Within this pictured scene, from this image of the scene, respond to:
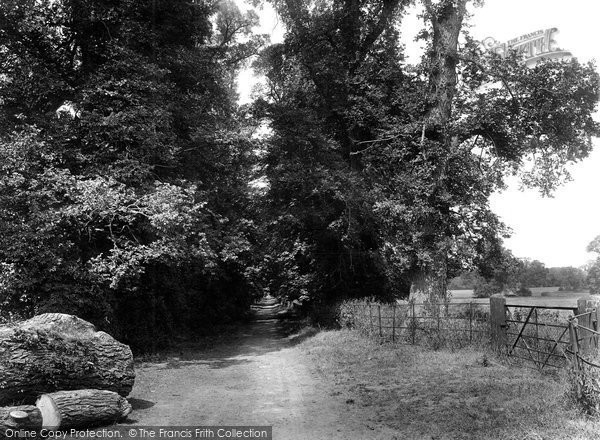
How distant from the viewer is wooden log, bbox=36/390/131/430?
712cm

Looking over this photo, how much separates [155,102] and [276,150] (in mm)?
5713

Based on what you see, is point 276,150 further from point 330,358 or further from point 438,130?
point 330,358

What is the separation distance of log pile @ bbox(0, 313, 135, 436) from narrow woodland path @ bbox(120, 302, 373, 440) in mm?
705

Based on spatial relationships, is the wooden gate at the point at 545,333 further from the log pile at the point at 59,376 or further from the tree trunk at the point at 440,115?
the log pile at the point at 59,376

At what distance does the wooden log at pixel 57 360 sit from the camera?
24.7ft

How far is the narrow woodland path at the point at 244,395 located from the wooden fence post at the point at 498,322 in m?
4.43

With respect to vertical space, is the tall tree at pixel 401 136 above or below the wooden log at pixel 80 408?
above

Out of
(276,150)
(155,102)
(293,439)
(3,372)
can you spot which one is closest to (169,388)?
(3,372)

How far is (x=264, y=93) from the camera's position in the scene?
26.4 meters

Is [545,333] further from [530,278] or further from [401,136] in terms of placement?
[530,278]

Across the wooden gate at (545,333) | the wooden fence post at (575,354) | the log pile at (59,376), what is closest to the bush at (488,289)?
the wooden gate at (545,333)

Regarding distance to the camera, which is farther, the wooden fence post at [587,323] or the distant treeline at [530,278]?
the distant treeline at [530,278]

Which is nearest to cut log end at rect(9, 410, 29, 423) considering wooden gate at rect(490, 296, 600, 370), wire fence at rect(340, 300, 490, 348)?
wooden gate at rect(490, 296, 600, 370)

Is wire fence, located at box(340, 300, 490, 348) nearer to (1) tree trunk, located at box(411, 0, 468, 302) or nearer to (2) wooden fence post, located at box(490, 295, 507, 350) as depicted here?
(2) wooden fence post, located at box(490, 295, 507, 350)
